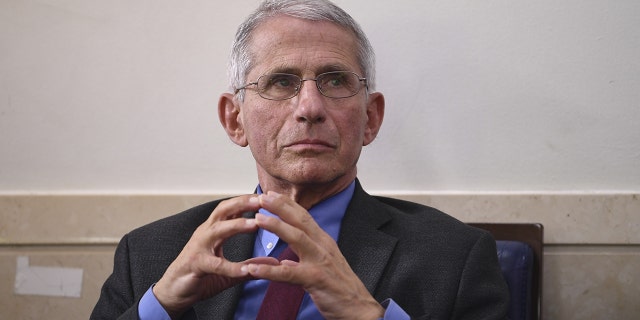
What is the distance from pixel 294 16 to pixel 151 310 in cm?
83

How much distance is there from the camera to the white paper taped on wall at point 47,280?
2723mm

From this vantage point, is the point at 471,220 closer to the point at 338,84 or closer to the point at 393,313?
the point at 338,84

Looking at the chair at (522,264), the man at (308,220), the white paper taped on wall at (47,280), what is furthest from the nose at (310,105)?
the white paper taped on wall at (47,280)

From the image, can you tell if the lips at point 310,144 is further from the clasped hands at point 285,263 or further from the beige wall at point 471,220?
the beige wall at point 471,220

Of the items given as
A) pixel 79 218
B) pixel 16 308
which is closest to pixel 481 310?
pixel 79 218

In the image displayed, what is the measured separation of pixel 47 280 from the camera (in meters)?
2.75

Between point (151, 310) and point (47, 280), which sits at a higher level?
point (151, 310)

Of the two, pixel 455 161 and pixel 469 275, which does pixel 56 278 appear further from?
pixel 469 275

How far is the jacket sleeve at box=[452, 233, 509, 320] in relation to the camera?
1.65 metres

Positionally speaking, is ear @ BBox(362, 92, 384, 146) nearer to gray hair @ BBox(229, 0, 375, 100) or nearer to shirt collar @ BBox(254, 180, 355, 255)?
gray hair @ BBox(229, 0, 375, 100)

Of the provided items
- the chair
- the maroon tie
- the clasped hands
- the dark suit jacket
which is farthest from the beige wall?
the clasped hands

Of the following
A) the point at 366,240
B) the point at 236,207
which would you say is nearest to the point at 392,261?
the point at 366,240

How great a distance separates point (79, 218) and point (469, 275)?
165 cm

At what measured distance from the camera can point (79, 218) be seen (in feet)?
8.98
